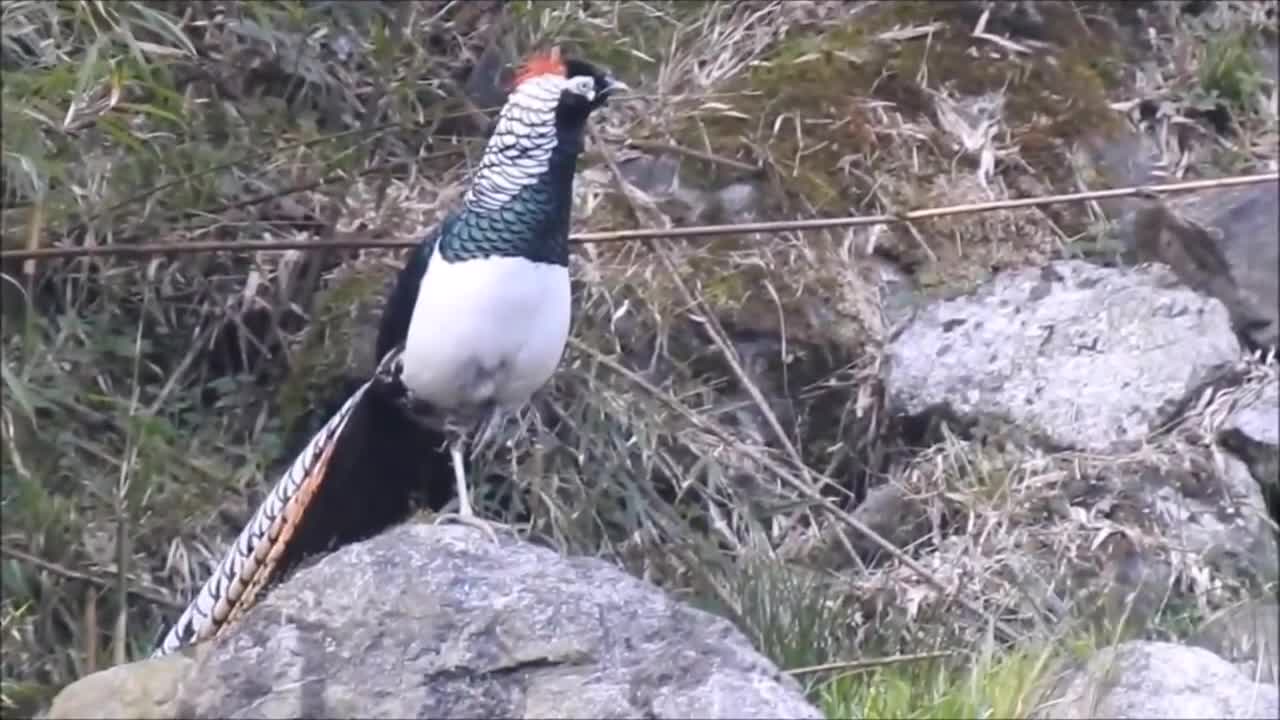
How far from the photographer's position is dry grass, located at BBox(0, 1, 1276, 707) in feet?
15.1

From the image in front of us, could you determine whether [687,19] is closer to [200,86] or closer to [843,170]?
[843,170]

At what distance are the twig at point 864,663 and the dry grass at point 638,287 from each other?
184 mm

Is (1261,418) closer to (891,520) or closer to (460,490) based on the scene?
(891,520)

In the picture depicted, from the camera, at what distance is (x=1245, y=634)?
4.29 meters

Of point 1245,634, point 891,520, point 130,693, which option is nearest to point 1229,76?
point 891,520

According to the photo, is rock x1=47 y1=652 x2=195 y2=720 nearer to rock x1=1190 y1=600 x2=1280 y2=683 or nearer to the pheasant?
the pheasant

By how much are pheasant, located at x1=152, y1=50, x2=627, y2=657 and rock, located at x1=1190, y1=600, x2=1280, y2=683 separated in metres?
1.28

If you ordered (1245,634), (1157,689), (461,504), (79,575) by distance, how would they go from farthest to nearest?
1. (79,575)
2. (1245,634)
3. (461,504)
4. (1157,689)

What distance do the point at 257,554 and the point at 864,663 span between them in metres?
0.96

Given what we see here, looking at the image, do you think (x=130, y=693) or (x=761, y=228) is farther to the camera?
(x=761, y=228)

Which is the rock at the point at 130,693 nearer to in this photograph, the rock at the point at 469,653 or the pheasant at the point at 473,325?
the rock at the point at 469,653

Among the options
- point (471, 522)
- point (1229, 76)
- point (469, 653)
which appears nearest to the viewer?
point (469, 653)

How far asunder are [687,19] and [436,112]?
2.69ft

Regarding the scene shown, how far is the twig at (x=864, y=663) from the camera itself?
3844 mm
